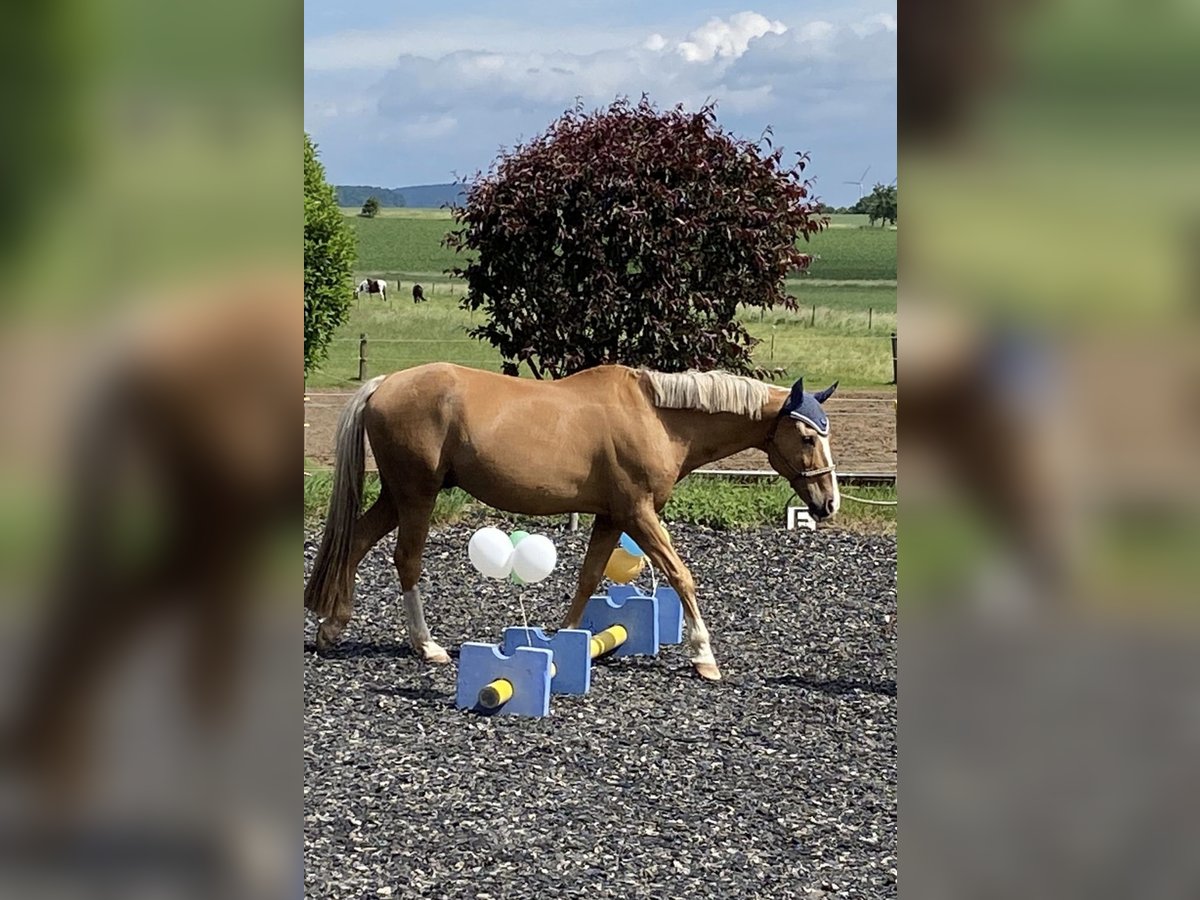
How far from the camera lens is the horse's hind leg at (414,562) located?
6227mm

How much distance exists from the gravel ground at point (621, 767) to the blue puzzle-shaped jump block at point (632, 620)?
12cm

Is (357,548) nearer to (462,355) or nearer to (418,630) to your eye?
(418,630)

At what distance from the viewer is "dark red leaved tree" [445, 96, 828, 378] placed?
9.34 m

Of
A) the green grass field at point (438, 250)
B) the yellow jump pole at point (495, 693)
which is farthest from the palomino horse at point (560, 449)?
the green grass field at point (438, 250)

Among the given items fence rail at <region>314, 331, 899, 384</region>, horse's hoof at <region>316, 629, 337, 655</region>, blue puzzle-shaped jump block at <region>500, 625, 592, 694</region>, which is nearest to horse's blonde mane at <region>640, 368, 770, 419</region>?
blue puzzle-shaped jump block at <region>500, 625, 592, 694</region>

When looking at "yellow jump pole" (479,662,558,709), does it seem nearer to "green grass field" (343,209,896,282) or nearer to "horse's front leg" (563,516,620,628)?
"horse's front leg" (563,516,620,628)

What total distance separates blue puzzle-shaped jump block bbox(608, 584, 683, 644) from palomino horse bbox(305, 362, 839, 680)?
0.57 metres
